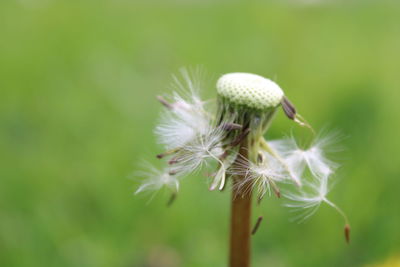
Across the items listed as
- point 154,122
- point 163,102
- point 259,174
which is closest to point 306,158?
point 259,174

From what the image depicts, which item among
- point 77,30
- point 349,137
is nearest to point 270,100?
point 349,137

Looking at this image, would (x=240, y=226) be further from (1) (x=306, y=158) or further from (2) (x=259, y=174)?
(1) (x=306, y=158)

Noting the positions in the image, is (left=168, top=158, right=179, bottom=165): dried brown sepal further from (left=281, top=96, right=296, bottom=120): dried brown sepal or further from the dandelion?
(left=281, top=96, right=296, bottom=120): dried brown sepal

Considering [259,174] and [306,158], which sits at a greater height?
[259,174]

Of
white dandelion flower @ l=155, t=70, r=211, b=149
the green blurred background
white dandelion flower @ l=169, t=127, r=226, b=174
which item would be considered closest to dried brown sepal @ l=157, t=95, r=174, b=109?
white dandelion flower @ l=155, t=70, r=211, b=149

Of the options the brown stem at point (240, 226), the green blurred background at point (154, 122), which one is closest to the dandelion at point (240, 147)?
the brown stem at point (240, 226)

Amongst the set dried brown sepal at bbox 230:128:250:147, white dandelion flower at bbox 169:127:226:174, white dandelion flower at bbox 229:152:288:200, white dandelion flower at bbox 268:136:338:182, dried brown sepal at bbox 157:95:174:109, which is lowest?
white dandelion flower at bbox 268:136:338:182

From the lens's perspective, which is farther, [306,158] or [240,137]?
[306,158]
